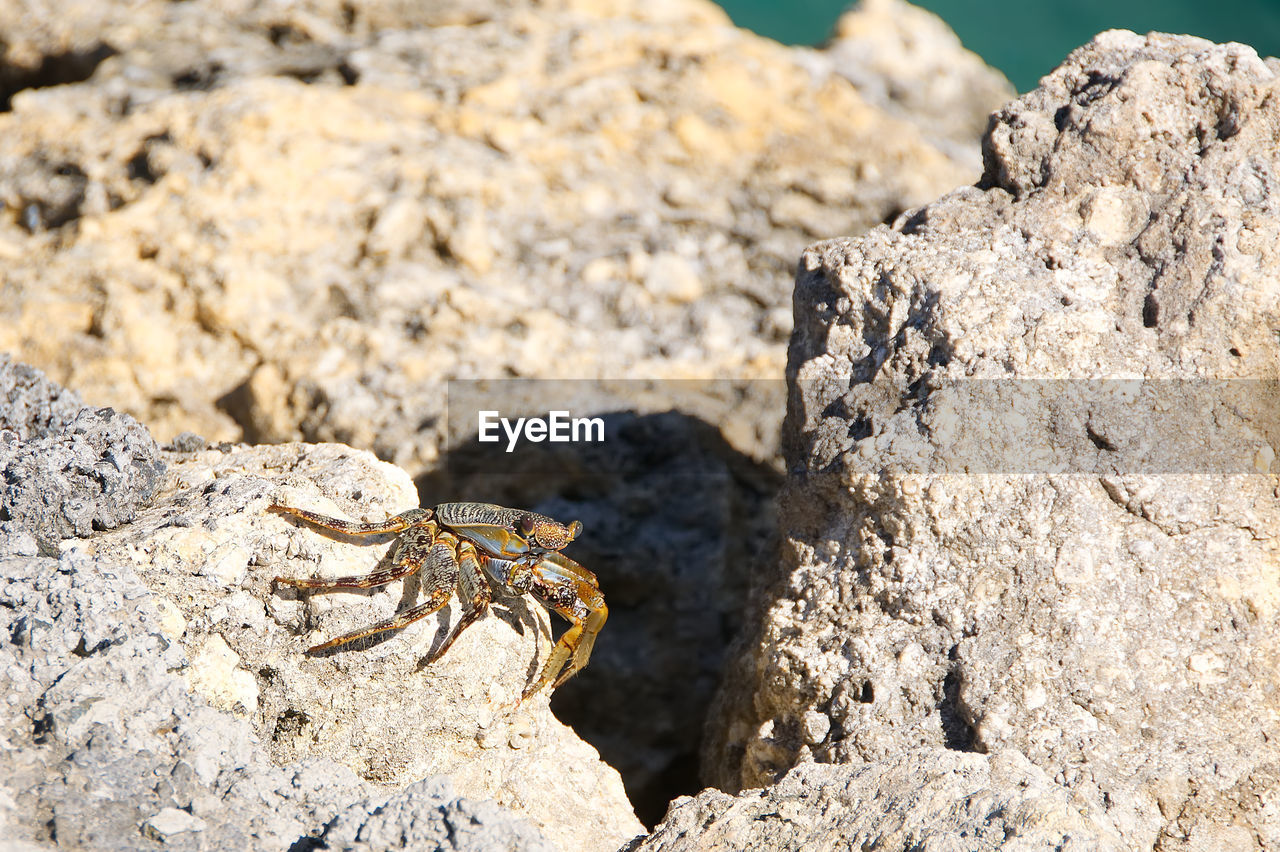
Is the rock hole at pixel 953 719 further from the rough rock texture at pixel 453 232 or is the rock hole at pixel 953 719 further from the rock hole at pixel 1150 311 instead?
the rough rock texture at pixel 453 232

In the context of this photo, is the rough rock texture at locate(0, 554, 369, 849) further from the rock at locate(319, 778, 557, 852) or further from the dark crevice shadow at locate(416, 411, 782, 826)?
the dark crevice shadow at locate(416, 411, 782, 826)

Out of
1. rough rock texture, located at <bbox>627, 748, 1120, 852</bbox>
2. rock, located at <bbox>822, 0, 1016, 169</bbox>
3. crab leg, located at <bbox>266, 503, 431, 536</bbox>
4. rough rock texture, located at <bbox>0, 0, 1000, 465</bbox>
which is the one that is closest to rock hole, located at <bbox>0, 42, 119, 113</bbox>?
rough rock texture, located at <bbox>0, 0, 1000, 465</bbox>

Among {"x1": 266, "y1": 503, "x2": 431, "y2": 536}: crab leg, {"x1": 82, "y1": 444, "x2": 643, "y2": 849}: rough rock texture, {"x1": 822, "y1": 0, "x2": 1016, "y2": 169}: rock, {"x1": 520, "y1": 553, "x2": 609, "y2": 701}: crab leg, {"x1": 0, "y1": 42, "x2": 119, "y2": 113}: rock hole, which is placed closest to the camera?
{"x1": 82, "y1": 444, "x2": 643, "y2": 849}: rough rock texture

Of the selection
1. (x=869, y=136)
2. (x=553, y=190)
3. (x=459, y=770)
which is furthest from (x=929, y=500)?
(x=869, y=136)

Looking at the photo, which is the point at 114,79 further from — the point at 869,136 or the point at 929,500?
the point at 929,500

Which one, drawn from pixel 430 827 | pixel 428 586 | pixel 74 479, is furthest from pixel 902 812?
pixel 74 479

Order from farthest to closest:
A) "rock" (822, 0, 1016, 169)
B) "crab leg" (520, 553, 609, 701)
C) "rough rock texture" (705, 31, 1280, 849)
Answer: "rock" (822, 0, 1016, 169) → "crab leg" (520, 553, 609, 701) → "rough rock texture" (705, 31, 1280, 849)
